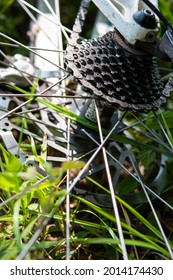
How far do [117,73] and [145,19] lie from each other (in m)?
0.10

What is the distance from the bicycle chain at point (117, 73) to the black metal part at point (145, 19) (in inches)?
2.1

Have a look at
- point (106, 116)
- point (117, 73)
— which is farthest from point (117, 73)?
Result: point (106, 116)

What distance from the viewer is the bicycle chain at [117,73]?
773mm

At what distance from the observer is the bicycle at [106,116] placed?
757 millimetres

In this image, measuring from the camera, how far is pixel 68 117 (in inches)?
34.8

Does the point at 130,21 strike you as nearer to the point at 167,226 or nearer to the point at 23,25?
the point at 167,226

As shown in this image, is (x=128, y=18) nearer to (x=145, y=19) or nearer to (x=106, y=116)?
(x=145, y=19)

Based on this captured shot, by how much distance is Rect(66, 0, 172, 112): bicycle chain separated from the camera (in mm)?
773

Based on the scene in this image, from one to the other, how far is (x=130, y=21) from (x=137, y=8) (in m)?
0.03

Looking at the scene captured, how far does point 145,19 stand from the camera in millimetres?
741

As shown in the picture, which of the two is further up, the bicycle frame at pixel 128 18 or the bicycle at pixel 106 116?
the bicycle frame at pixel 128 18

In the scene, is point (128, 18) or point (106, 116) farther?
point (106, 116)

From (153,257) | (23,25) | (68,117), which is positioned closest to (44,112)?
(68,117)

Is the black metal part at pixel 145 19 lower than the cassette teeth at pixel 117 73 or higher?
higher
